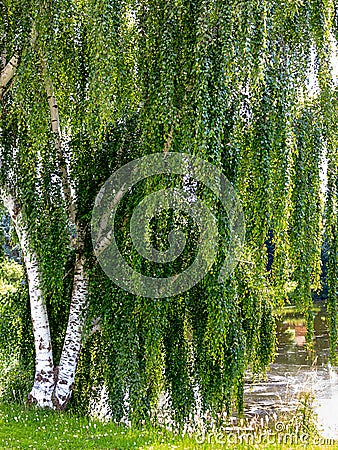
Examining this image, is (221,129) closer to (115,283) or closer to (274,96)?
(274,96)

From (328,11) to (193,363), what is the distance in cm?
353

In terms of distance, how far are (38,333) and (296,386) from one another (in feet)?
10.5

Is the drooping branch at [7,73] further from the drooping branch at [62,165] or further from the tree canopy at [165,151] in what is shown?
the drooping branch at [62,165]

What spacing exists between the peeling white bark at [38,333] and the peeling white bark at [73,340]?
0.32 feet

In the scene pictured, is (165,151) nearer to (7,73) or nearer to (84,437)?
(7,73)

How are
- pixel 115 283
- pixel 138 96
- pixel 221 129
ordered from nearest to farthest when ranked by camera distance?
pixel 221 129 < pixel 138 96 < pixel 115 283

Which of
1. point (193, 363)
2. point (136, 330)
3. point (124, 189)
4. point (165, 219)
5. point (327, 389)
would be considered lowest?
point (327, 389)

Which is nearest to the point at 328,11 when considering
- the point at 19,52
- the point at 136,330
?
the point at 19,52

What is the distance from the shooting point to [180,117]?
4.49m

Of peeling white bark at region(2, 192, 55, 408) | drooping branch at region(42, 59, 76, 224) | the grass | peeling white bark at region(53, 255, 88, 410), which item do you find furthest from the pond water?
drooping branch at region(42, 59, 76, 224)

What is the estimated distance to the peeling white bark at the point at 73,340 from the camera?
19.2 ft

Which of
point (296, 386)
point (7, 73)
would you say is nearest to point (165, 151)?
point (7, 73)

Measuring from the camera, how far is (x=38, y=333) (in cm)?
608

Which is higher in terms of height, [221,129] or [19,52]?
[19,52]
